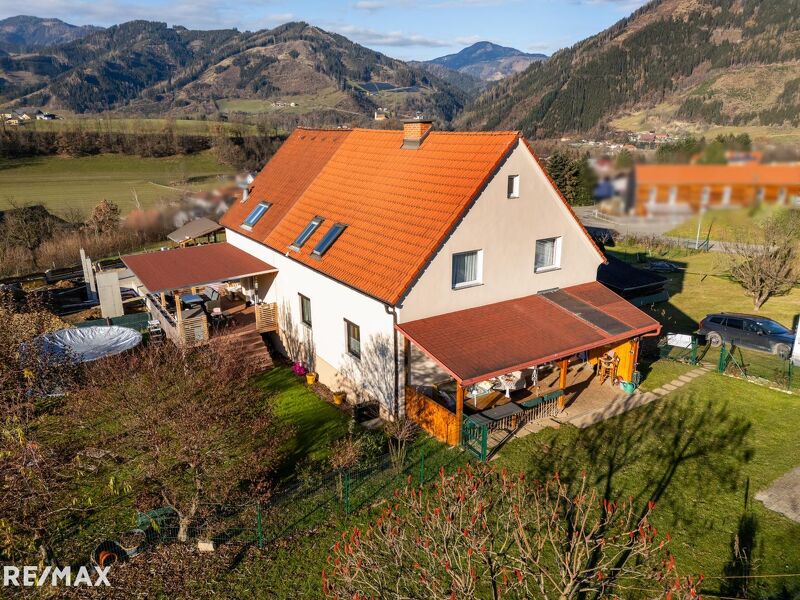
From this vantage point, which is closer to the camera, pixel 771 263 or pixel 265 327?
pixel 265 327

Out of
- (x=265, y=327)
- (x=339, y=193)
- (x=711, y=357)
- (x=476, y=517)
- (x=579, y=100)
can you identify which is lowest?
(x=711, y=357)

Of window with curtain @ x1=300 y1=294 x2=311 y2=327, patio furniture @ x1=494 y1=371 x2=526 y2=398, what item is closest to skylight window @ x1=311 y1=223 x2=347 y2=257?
window with curtain @ x1=300 y1=294 x2=311 y2=327

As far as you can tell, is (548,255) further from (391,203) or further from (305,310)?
(305,310)

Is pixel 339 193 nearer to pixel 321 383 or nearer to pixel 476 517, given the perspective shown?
pixel 321 383

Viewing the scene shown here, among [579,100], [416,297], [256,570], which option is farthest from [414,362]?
[579,100]

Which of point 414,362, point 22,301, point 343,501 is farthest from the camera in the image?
point 22,301

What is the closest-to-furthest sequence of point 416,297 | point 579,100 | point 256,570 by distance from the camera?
point 256,570
point 416,297
point 579,100
